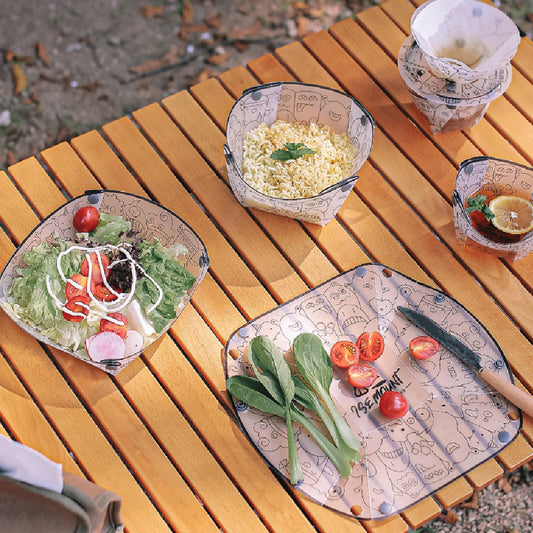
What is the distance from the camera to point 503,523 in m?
2.73

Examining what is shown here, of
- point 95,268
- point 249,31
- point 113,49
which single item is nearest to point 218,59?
point 249,31

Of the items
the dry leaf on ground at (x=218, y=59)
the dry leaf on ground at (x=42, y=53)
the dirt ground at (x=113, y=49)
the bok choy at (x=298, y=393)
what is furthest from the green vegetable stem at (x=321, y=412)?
the dry leaf on ground at (x=42, y=53)

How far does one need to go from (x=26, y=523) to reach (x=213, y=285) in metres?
0.84

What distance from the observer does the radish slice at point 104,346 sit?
6.46ft

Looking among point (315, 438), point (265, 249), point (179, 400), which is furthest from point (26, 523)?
point (265, 249)

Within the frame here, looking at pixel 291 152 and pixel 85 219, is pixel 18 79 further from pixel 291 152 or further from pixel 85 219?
pixel 291 152

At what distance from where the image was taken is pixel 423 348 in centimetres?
206

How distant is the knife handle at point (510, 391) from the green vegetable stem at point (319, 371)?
42cm

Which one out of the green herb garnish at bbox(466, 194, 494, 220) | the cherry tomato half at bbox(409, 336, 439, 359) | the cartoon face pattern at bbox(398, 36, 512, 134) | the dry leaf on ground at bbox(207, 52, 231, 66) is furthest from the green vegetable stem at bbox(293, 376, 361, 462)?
the dry leaf on ground at bbox(207, 52, 231, 66)

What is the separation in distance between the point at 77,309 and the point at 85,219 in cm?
30

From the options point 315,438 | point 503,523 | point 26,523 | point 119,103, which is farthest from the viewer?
point 119,103

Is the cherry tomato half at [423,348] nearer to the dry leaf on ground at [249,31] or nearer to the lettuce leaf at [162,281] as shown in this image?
the lettuce leaf at [162,281]

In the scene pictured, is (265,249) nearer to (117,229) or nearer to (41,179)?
(117,229)

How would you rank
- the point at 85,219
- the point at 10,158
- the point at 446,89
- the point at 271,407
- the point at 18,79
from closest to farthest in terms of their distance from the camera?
the point at 271,407 < the point at 85,219 < the point at 446,89 < the point at 10,158 < the point at 18,79
